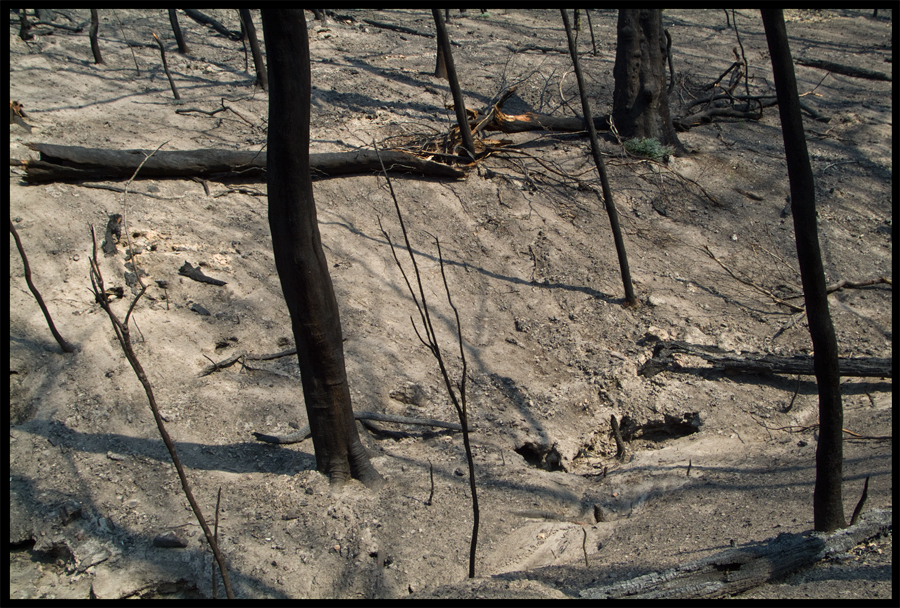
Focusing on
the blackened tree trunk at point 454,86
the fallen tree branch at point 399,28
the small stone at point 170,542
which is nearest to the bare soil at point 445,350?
the small stone at point 170,542

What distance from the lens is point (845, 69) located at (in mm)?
12078

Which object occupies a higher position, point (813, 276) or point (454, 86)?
point (454, 86)

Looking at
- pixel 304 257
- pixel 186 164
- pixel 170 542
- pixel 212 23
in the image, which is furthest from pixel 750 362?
pixel 212 23

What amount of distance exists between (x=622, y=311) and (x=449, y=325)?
6.47ft

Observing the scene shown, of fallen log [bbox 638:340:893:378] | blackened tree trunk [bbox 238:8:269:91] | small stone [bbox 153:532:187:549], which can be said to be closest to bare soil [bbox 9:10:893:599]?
small stone [bbox 153:532:187:549]

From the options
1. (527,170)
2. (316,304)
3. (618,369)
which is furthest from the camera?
(527,170)

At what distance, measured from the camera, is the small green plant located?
834 centimetres

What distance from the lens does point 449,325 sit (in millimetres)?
6008

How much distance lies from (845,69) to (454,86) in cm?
983

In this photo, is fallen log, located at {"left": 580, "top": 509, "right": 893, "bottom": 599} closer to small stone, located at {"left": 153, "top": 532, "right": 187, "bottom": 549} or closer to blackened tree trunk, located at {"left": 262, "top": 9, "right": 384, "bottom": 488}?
blackened tree trunk, located at {"left": 262, "top": 9, "right": 384, "bottom": 488}

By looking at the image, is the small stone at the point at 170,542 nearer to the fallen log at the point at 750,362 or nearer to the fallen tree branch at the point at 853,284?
the fallen log at the point at 750,362

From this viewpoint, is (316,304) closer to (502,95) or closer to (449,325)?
Result: (449,325)

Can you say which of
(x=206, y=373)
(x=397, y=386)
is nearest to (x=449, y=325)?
(x=397, y=386)

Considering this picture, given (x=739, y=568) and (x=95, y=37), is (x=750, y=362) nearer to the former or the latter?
(x=739, y=568)
